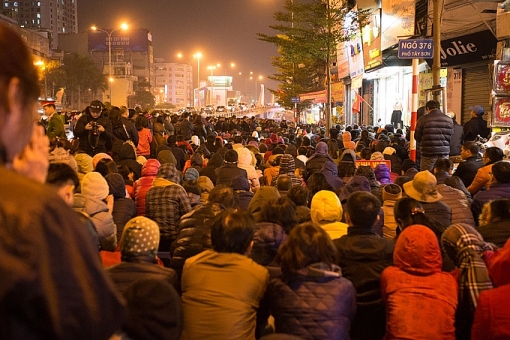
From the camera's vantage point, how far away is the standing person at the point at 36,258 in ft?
4.72

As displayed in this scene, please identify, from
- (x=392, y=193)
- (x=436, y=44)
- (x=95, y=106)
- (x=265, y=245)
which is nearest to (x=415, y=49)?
(x=436, y=44)

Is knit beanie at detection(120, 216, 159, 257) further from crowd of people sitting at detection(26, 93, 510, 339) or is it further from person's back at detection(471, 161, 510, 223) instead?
person's back at detection(471, 161, 510, 223)

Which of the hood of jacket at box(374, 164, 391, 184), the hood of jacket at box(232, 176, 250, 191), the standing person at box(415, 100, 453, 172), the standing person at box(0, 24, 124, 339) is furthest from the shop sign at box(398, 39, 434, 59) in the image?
the standing person at box(0, 24, 124, 339)

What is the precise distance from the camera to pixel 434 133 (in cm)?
1186

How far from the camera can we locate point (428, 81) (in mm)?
22812

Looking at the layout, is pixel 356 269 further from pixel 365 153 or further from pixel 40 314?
pixel 365 153

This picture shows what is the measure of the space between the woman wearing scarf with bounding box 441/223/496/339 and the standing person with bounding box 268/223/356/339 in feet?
3.12

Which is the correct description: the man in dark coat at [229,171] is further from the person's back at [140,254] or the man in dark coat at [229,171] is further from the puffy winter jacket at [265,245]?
the person's back at [140,254]

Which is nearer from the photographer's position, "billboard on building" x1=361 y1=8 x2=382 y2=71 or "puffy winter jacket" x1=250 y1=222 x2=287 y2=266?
"puffy winter jacket" x1=250 y1=222 x2=287 y2=266

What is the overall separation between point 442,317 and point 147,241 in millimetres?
2150

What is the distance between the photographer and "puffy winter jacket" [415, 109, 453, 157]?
38.9 ft

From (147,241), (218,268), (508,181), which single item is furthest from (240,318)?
(508,181)

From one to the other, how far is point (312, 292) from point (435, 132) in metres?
8.31

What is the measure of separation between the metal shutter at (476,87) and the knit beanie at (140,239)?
15.5 metres
